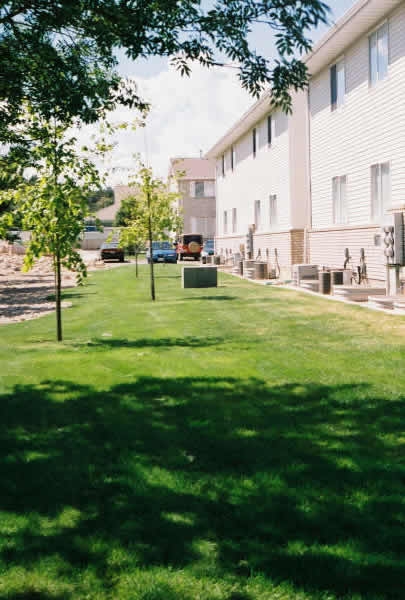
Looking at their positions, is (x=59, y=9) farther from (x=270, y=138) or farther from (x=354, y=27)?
(x=270, y=138)

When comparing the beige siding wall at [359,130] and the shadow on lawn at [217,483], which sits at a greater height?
the beige siding wall at [359,130]

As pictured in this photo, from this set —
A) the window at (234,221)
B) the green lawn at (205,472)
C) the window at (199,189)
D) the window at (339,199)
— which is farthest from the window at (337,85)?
the window at (199,189)

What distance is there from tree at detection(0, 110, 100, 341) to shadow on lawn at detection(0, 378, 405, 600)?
4.00 meters

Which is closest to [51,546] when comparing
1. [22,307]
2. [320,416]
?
[320,416]

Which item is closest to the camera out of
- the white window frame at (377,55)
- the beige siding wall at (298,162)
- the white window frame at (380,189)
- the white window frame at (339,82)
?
the white window frame at (377,55)

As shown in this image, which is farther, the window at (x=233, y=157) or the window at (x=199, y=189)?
the window at (x=199, y=189)

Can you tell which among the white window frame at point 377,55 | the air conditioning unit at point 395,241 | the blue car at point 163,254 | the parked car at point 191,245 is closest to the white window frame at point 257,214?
the white window frame at point 377,55

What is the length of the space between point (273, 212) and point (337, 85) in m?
8.12

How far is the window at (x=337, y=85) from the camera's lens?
64.6ft

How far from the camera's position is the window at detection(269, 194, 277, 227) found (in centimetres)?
2750

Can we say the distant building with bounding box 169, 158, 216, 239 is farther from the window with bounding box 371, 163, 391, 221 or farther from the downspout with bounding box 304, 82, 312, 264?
the window with bounding box 371, 163, 391, 221

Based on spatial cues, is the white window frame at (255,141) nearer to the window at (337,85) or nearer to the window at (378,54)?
the window at (337,85)

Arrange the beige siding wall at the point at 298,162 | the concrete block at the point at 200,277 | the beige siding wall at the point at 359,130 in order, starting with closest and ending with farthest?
the beige siding wall at the point at 359,130
the concrete block at the point at 200,277
the beige siding wall at the point at 298,162

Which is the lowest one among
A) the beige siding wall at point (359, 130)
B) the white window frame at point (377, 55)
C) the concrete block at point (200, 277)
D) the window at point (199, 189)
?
the concrete block at point (200, 277)
